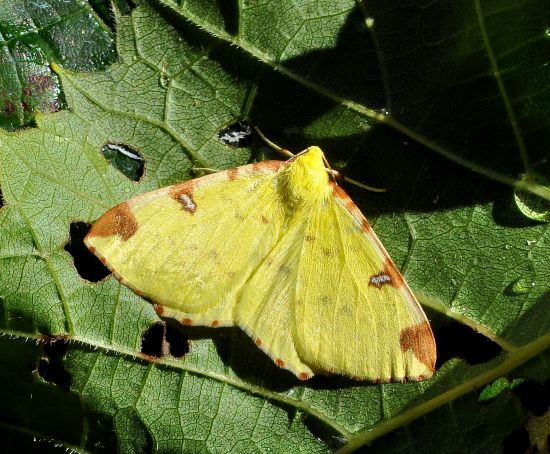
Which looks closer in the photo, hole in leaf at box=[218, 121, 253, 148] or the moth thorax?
the moth thorax

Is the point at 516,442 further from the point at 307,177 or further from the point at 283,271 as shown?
the point at 307,177

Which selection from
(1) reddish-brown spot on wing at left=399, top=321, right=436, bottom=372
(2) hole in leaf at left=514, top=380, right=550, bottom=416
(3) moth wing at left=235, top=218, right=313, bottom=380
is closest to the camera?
(1) reddish-brown spot on wing at left=399, top=321, right=436, bottom=372

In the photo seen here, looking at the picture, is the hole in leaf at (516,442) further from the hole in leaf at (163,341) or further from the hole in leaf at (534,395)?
the hole in leaf at (163,341)

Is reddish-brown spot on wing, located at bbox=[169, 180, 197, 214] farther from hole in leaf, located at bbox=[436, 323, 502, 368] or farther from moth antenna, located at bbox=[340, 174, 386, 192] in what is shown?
hole in leaf, located at bbox=[436, 323, 502, 368]

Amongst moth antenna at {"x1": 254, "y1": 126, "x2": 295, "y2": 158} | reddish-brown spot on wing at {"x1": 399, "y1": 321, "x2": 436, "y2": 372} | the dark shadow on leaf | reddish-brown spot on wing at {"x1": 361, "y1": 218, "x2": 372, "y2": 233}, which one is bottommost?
reddish-brown spot on wing at {"x1": 399, "y1": 321, "x2": 436, "y2": 372}

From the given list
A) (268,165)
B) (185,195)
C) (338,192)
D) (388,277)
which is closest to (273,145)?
(268,165)

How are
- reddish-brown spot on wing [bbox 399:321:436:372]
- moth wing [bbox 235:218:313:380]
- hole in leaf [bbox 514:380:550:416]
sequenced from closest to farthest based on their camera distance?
reddish-brown spot on wing [bbox 399:321:436:372]
moth wing [bbox 235:218:313:380]
hole in leaf [bbox 514:380:550:416]

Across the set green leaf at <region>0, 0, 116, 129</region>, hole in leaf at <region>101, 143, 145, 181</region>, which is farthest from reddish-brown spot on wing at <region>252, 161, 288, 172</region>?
green leaf at <region>0, 0, 116, 129</region>

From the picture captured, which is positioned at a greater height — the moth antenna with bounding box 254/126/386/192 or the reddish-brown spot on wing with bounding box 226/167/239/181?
the moth antenna with bounding box 254/126/386/192
